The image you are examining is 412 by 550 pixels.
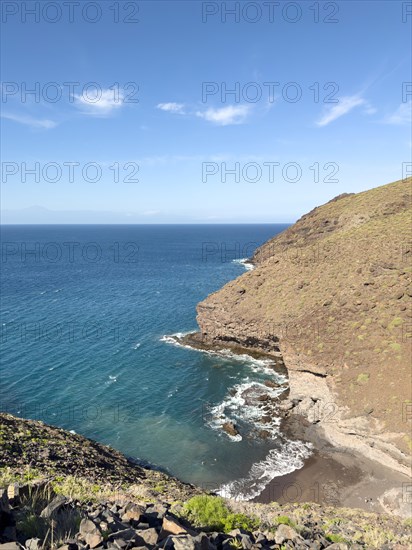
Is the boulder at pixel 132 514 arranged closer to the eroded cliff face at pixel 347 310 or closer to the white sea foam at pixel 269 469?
the white sea foam at pixel 269 469

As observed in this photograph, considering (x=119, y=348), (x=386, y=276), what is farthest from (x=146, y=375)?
(x=386, y=276)

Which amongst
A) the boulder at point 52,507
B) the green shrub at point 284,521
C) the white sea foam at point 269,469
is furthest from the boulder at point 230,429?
the boulder at point 52,507

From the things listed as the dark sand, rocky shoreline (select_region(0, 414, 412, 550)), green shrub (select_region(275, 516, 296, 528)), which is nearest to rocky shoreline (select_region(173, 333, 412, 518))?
the dark sand

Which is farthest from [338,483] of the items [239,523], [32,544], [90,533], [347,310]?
[32,544]

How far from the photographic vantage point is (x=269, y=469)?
38031mm

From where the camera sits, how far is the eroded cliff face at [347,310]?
4025 cm

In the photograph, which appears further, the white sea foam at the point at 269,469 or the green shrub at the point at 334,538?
the white sea foam at the point at 269,469

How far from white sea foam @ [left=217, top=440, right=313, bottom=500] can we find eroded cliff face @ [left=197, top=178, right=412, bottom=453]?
7103mm

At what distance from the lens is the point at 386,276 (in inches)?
2055

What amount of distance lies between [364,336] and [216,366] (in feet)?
80.2

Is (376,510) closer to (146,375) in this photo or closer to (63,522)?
(63,522)

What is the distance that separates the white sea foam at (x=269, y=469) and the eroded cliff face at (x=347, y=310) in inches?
280

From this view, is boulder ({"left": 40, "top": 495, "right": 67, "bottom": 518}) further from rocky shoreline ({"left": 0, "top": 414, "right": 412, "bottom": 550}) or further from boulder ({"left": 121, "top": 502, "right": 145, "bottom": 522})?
boulder ({"left": 121, "top": 502, "right": 145, "bottom": 522})

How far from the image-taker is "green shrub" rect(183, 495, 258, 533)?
17406 mm
